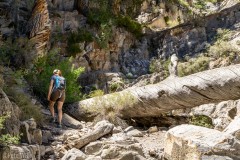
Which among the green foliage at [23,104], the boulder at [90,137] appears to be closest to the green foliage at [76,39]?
the green foliage at [23,104]

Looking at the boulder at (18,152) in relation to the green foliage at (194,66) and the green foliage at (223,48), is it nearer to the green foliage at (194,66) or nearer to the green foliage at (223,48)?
the green foliage at (194,66)

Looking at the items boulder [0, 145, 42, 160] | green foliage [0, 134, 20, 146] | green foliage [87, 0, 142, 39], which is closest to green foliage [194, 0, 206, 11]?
green foliage [87, 0, 142, 39]

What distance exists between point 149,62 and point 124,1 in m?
3.17

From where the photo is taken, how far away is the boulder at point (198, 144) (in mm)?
4473

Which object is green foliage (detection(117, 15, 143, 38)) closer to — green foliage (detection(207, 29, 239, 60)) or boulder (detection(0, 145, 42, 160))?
green foliage (detection(207, 29, 239, 60))

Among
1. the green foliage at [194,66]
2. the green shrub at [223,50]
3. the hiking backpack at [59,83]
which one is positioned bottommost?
the green foliage at [194,66]

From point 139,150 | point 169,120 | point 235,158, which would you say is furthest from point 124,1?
point 235,158

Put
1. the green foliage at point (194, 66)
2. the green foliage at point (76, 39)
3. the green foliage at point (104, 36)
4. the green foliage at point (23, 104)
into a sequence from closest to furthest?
the green foliage at point (23, 104)
the green foliage at point (76, 39)
the green foliage at point (194, 66)
the green foliage at point (104, 36)

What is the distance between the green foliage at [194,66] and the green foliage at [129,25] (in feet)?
10.9

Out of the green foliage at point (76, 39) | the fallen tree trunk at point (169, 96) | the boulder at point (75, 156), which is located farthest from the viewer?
the green foliage at point (76, 39)

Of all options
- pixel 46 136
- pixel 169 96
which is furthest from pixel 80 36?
pixel 46 136

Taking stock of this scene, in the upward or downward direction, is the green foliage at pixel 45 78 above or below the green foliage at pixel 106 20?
below

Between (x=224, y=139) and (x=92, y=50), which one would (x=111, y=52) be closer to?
(x=92, y=50)

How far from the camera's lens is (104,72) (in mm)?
14867
